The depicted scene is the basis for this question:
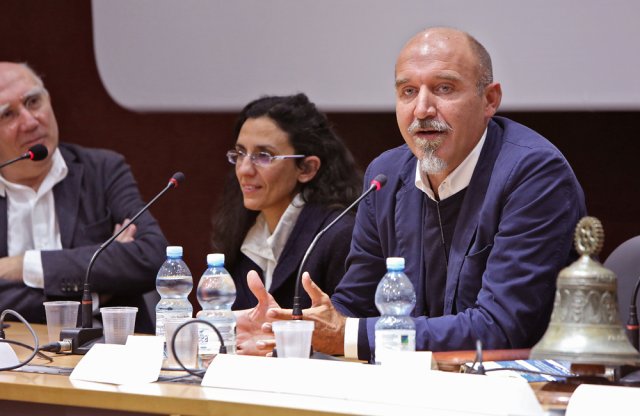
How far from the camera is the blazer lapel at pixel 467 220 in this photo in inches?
103

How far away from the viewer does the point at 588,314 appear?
1.75 metres

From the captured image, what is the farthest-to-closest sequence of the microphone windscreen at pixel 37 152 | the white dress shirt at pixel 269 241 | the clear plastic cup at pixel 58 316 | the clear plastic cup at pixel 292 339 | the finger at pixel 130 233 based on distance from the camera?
the finger at pixel 130 233 → the white dress shirt at pixel 269 241 → the microphone windscreen at pixel 37 152 → the clear plastic cup at pixel 58 316 → the clear plastic cup at pixel 292 339

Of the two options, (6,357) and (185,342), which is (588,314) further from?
(6,357)

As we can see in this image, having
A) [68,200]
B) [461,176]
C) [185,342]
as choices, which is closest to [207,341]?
[185,342]

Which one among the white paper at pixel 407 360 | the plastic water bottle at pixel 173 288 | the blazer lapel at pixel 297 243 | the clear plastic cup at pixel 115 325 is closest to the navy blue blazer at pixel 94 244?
the blazer lapel at pixel 297 243

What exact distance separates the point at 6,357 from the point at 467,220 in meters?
1.19

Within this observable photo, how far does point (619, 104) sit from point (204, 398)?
217 centimetres

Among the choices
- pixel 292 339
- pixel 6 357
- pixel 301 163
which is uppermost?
pixel 301 163

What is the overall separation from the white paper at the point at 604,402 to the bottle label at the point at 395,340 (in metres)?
0.51

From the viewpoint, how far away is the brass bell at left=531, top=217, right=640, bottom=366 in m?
1.73

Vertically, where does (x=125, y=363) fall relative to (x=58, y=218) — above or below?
below

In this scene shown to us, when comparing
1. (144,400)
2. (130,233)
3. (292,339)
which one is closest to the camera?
(144,400)

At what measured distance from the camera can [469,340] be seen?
2.37 m

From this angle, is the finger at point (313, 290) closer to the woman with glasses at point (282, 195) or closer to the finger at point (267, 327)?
the finger at point (267, 327)
